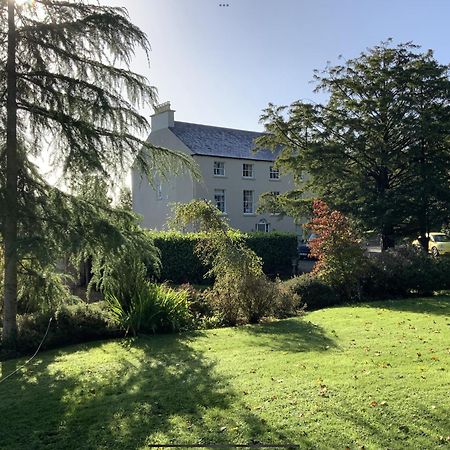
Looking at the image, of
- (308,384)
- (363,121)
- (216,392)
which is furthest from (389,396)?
(363,121)

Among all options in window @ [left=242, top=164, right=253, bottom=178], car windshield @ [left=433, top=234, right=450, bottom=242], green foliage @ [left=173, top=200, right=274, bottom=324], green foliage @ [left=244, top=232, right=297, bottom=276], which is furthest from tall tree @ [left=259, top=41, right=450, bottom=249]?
window @ [left=242, top=164, right=253, bottom=178]

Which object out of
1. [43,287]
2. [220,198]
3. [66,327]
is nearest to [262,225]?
[220,198]

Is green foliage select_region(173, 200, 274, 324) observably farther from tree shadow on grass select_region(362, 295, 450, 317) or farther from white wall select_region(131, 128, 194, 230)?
white wall select_region(131, 128, 194, 230)

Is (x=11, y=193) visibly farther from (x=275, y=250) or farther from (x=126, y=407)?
(x=275, y=250)

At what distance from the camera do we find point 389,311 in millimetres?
12508

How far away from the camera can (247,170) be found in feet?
127

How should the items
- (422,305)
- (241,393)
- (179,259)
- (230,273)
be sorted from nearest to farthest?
(241,393), (230,273), (422,305), (179,259)

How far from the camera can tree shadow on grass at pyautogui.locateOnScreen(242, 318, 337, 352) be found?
8.69m

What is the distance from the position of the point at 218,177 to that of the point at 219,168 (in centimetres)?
80

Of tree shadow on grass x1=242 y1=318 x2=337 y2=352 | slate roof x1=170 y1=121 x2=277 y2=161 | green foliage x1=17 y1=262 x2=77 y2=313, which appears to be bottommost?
tree shadow on grass x1=242 y1=318 x2=337 y2=352

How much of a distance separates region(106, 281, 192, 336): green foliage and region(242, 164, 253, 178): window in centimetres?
2762

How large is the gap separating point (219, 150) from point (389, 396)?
32.4 meters

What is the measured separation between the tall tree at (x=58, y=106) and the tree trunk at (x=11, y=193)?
0.06ft

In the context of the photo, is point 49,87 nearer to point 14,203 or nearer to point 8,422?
point 14,203
